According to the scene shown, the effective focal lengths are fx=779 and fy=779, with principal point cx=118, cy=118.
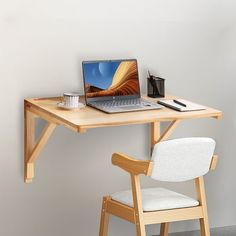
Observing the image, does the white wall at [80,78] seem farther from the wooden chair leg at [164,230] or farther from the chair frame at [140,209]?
the chair frame at [140,209]

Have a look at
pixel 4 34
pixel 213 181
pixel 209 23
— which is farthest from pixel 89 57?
pixel 213 181

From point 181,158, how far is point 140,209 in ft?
0.98

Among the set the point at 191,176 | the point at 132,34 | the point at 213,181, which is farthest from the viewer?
the point at 213,181

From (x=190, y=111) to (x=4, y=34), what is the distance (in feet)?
3.27

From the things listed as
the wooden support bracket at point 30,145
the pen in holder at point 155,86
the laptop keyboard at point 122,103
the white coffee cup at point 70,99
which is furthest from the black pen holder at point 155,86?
the wooden support bracket at point 30,145

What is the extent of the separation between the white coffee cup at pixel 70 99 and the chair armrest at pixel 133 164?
0.33 meters

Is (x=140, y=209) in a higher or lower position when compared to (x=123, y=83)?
lower

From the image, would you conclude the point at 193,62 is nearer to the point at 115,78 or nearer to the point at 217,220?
the point at 115,78

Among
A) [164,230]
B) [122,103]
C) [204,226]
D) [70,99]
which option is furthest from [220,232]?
[70,99]

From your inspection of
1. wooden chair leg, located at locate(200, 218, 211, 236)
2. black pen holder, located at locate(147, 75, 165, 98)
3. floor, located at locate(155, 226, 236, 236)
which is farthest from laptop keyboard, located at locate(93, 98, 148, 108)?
floor, located at locate(155, 226, 236, 236)

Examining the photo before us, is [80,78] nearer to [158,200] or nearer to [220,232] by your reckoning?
[158,200]

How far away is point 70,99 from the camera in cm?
376

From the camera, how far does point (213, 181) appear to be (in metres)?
4.57

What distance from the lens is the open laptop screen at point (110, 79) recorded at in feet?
12.9
